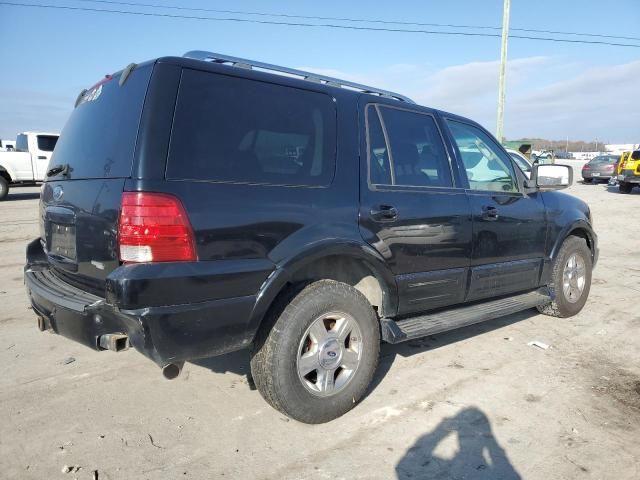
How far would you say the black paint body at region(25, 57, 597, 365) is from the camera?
2277mm

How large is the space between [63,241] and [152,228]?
936 mm

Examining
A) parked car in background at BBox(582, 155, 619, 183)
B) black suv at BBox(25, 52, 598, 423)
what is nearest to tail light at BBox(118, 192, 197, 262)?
black suv at BBox(25, 52, 598, 423)

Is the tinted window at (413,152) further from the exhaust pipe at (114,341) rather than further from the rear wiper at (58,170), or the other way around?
the rear wiper at (58,170)

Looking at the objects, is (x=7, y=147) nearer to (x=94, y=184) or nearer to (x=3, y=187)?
(x=3, y=187)

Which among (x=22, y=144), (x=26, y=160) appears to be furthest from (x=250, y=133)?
(x=22, y=144)

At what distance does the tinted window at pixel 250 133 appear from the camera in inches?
94.4

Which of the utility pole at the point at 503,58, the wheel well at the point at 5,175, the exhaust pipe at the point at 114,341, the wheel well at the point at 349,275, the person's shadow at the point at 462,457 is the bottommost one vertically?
the person's shadow at the point at 462,457

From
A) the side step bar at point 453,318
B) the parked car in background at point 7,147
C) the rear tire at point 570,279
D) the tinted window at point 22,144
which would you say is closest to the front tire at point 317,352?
the side step bar at point 453,318

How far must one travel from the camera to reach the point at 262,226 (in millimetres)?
2514

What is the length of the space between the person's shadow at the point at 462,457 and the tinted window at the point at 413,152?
158 centimetres

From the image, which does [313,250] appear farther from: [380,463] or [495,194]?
[495,194]

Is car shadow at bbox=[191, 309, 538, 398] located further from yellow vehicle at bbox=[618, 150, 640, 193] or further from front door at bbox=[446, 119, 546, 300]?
yellow vehicle at bbox=[618, 150, 640, 193]

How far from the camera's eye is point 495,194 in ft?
13.1

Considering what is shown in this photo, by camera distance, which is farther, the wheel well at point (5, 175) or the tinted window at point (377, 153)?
the wheel well at point (5, 175)
